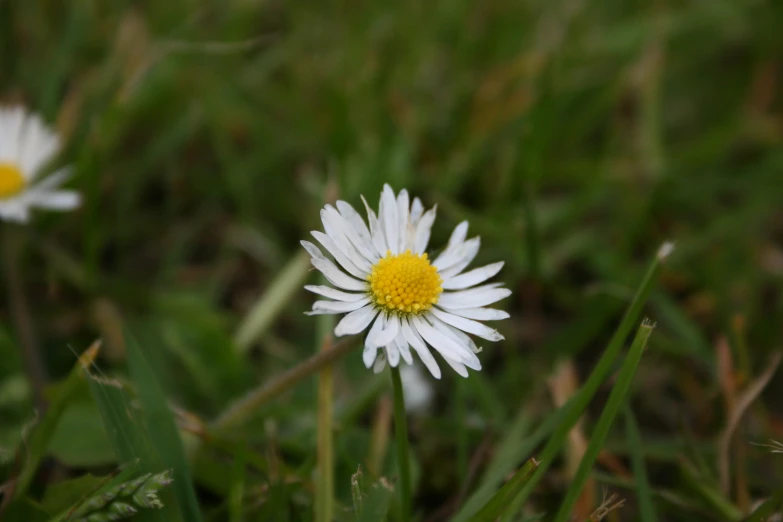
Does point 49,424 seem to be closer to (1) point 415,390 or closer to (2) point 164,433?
(2) point 164,433

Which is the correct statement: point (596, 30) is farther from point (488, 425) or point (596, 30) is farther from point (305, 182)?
point (488, 425)

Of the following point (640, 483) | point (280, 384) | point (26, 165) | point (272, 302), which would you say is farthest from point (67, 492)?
point (640, 483)

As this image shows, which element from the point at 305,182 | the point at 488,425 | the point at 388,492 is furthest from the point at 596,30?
the point at 388,492

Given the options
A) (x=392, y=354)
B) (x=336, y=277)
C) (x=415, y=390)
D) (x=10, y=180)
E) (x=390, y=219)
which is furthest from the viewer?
(x=415, y=390)

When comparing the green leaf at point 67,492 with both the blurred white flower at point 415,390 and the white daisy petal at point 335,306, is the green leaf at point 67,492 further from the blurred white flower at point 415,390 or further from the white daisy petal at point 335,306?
the blurred white flower at point 415,390

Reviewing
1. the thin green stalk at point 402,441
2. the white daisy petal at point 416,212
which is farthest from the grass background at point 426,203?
the white daisy petal at point 416,212

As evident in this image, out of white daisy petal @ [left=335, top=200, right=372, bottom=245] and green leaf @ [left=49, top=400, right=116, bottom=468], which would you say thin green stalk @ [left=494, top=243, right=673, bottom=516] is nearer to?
white daisy petal @ [left=335, top=200, right=372, bottom=245]
